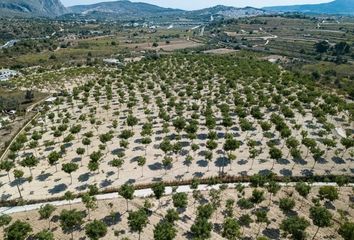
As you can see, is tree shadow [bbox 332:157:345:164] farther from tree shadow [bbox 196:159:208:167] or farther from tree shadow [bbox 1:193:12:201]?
tree shadow [bbox 1:193:12:201]

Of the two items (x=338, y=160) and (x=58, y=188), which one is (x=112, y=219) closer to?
(x=58, y=188)

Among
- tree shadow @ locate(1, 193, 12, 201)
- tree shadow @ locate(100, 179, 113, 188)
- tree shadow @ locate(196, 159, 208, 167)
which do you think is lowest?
tree shadow @ locate(1, 193, 12, 201)

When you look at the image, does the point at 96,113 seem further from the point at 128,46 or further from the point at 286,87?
the point at 128,46

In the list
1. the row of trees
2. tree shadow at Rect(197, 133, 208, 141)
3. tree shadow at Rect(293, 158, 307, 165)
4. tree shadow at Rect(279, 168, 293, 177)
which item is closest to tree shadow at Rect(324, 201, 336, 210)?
the row of trees

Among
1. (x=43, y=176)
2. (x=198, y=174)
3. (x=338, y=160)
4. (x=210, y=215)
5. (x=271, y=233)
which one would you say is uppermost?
(x=210, y=215)

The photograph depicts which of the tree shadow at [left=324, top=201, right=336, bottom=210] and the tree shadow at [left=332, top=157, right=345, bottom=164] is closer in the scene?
the tree shadow at [left=324, top=201, right=336, bottom=210]

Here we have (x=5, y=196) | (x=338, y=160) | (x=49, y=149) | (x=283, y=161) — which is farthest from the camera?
(x=49, y=149)

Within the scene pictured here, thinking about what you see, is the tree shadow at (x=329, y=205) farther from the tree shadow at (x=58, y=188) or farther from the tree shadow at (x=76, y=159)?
the tree shadow at (x=76, y=159)

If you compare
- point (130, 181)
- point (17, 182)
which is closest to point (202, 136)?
point (130, 181)
